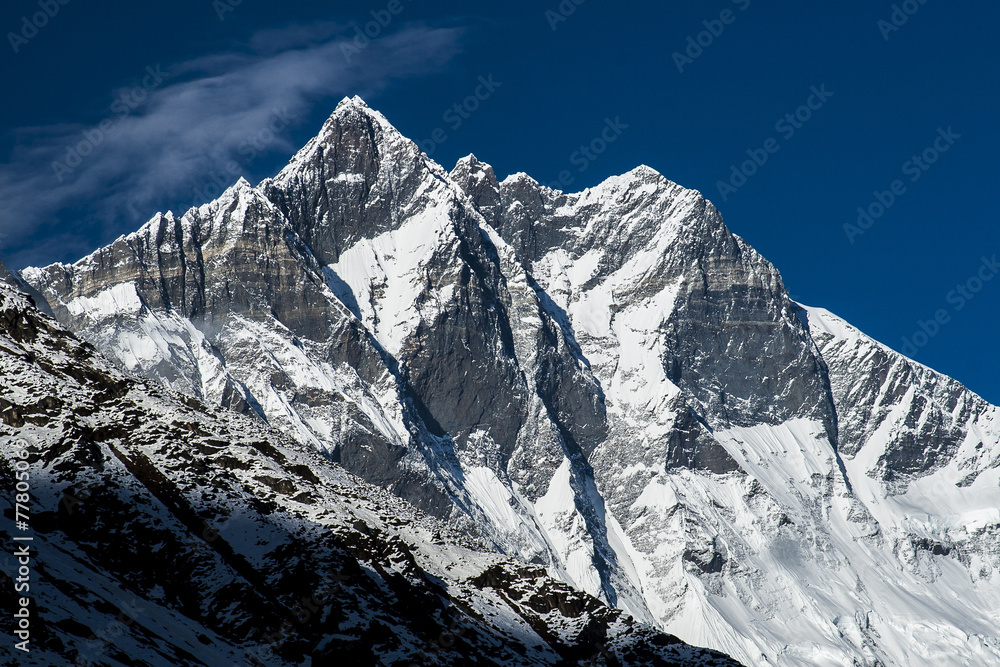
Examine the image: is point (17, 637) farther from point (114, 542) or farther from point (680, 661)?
point (680, 661)

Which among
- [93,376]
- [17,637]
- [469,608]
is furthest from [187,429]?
[17,637]

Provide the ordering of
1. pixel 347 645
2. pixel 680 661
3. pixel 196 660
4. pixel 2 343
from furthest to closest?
pixel 2 343, pixel 680 661, pixel 347 645, pixel 196 660

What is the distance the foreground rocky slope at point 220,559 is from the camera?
106438 millimetres

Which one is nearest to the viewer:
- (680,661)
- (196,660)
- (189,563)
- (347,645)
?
(196,660)

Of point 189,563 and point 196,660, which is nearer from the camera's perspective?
point 196,660

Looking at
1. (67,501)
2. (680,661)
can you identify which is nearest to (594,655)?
(680,661)

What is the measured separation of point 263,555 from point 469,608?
75.5 ft

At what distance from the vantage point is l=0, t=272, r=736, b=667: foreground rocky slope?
349 feet

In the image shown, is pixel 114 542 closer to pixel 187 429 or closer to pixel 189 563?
pixel 189 563

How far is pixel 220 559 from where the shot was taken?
122m

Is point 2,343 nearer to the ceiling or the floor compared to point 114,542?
nearer to the ceiling

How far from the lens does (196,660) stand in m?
99.6

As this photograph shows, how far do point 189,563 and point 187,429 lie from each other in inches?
1104

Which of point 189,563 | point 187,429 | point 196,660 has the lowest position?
point 196,660
